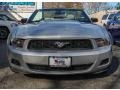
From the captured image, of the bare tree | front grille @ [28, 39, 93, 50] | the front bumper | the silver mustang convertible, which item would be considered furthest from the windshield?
the bare tree

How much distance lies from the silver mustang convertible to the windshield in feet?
5.15

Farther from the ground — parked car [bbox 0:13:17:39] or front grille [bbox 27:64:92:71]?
front grille [bbox 27:64:92:71]

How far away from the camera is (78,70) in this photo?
5.06 metres

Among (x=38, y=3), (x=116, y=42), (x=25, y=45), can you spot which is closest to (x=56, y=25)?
(x=25, y=45)

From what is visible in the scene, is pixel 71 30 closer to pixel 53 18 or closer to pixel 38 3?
pixel 53 18

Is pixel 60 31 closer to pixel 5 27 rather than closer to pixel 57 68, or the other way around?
pixel 57 68

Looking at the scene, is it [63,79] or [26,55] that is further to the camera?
[63,79]

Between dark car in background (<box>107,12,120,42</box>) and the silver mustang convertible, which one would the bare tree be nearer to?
dark car in background (<box>107,12,120,42</box>)

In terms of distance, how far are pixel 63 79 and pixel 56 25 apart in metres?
1.04

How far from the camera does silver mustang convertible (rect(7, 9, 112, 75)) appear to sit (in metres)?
4.97

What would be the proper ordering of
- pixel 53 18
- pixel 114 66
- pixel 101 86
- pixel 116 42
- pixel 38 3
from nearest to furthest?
pixel 101 86 → pixel 114 66 → pixel 53 18 → pixel 116 42 → pixel 38 3

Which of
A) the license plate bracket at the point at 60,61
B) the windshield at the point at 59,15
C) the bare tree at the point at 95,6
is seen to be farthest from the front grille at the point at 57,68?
the bare tree at the point at 95,6

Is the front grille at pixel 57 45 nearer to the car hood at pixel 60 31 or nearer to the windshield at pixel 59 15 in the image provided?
the car hood at pixel 60 31

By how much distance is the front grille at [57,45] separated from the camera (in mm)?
5141
